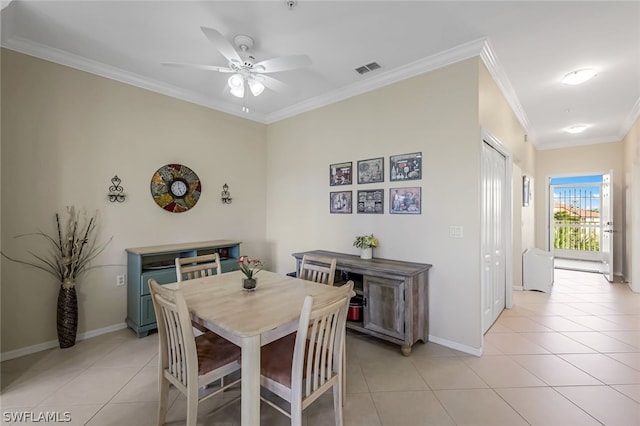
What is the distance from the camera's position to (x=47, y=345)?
9.09ft

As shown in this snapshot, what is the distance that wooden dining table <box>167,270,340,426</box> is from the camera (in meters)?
1.39

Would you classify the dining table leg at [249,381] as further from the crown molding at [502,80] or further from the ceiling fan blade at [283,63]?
the crown molding at [502,80]

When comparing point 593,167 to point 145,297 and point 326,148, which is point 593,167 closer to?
point 326,148

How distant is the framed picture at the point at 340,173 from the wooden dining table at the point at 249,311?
5.61 ft

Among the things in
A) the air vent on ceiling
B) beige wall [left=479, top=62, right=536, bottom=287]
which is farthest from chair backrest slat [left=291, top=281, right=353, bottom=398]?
the air vent on ceiling

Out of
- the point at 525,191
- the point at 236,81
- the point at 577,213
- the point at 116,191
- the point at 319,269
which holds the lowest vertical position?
the point at 319,269

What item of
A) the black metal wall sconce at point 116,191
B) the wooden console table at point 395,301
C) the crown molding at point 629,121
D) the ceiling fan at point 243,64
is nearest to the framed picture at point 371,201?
the wooden console table at point 395,301

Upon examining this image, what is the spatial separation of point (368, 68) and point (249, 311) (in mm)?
2807

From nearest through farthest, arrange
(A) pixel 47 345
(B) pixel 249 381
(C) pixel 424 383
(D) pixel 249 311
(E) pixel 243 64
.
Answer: (B) pixel 249 381, (D) pixel 249 311, (C) pixel 424 383, (E) pixel 243 64, (A) pixel 47 345

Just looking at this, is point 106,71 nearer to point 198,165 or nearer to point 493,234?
point 198,165

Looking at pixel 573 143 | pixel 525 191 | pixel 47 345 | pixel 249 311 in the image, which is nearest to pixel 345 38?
pixel 249 311

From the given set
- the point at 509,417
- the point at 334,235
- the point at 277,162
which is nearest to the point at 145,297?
the point at 334,235

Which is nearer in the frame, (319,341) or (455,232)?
(319,341)

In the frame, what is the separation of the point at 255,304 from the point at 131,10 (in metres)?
2.51
